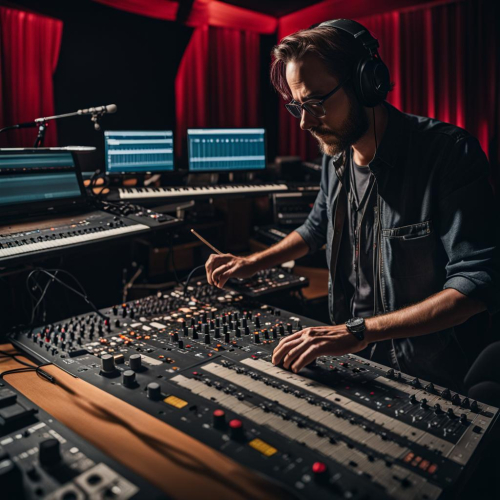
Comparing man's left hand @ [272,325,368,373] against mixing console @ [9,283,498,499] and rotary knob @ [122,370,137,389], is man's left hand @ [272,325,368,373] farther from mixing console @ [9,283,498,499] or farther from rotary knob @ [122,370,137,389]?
rotary knob @ [122,370,137,389]

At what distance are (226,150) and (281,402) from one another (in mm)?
3310

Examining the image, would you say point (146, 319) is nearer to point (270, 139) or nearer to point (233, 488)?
point (233, 488)

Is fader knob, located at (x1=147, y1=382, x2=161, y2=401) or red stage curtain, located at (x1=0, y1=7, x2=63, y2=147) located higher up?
red stage curtain, located at (x1=0, y1=7, x2=63, y2=147)

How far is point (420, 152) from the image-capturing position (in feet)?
5.13

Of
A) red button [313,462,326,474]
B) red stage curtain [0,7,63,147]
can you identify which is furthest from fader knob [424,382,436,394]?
red stage curtain [0,7,63,147]

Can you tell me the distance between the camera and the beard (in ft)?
5.09

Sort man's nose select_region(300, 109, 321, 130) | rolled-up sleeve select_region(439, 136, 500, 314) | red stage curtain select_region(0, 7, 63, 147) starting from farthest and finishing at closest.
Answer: red stage curtain select_region(0, 7, 63, 147)
man's nose select_region(300, 109, 321, 130)
rolled-up sleeve select_region(439, 136, 500, 314)

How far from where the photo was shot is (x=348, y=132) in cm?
157

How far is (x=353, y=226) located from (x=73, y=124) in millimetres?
3096

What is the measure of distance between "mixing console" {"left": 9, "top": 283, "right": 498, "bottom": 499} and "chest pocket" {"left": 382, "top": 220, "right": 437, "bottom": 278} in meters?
0.37

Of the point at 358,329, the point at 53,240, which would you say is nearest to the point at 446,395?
the point at 358,329

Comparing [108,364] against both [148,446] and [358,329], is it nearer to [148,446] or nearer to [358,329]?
[148,446]

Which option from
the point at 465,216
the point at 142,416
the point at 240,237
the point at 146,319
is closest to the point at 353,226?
the point at 465,216

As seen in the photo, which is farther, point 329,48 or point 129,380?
point 329,48
